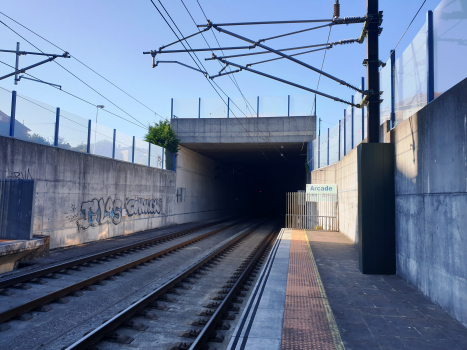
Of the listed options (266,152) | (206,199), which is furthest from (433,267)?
(206,199)

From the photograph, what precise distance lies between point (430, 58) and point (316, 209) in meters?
19.8

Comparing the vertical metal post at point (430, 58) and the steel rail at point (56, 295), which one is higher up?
the vertical metal post at point (430, 58)

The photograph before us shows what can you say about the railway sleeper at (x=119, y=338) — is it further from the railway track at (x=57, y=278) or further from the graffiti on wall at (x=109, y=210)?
the graffiti on wall at (x=109, y=210)

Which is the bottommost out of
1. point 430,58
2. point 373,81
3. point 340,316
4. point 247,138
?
point 340,316

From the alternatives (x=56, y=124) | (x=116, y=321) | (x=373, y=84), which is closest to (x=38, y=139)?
(x=56, y=124)

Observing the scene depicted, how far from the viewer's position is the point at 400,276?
929 cm

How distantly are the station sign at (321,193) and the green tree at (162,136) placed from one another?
37.8 feet

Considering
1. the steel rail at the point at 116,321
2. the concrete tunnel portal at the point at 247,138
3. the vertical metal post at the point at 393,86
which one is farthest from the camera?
the concrete tunnel portal at the point at 247,138

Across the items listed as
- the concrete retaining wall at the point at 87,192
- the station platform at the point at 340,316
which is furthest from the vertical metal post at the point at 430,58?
the concrete retaining wall at the point at 87,192

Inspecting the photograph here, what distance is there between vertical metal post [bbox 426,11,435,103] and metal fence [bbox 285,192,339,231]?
14.4 m

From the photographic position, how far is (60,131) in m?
14.7

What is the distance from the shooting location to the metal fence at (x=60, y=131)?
1216 centimetres

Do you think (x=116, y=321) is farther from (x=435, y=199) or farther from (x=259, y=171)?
(x=259, y=171)

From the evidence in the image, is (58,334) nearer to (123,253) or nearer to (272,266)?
(272,266)
